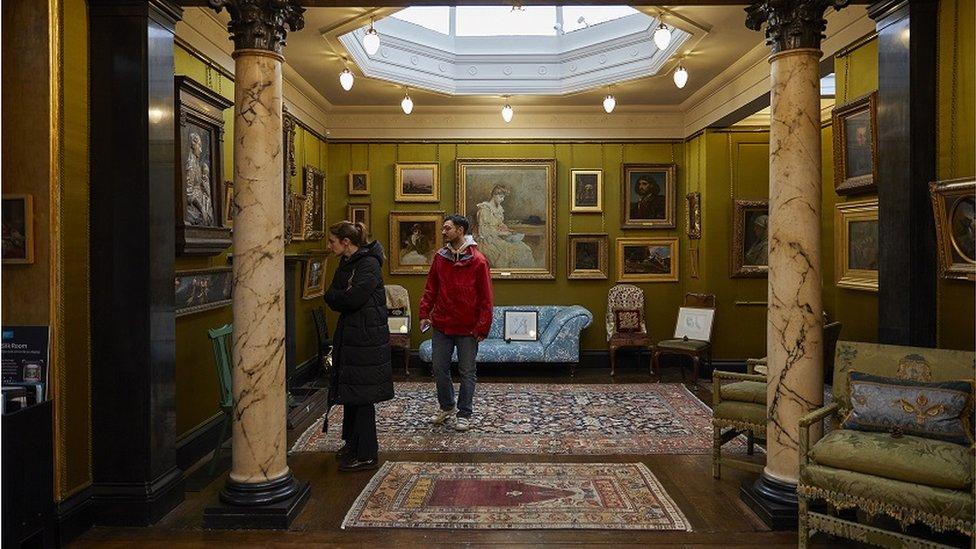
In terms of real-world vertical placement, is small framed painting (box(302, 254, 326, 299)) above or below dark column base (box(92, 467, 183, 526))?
above

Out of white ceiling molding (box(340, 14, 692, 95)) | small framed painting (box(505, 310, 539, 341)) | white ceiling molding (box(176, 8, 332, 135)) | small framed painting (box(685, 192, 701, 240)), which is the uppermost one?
white ceiling molding (box(340, 14, 692, 95))

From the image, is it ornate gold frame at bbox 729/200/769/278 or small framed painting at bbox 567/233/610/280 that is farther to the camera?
small framed painting at bbox 567/233/610/280

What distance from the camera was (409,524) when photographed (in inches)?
165

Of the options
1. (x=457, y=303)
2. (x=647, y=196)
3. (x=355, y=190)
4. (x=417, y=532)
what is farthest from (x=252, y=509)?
(x=647, y=196)

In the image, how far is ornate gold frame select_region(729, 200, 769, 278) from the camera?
9.32 metres

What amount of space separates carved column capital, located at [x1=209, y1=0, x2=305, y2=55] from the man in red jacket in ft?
8.11

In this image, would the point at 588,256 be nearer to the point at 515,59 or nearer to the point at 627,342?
the point at 627,342

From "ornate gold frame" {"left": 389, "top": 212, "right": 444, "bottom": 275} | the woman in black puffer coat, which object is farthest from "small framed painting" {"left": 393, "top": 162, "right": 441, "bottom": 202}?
the woman in black puffer coat

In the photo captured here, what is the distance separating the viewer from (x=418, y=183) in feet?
33.8

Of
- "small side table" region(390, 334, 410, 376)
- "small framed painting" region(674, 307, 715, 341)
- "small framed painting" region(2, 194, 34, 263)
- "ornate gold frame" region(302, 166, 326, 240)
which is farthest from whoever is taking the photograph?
"small side table" region(390, 334, 410, 376)

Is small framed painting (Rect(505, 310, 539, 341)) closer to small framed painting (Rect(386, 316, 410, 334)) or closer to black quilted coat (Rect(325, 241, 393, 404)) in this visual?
small framed painting (Rect(386, 316, 410, 334))

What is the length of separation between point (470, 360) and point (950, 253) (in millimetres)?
4053

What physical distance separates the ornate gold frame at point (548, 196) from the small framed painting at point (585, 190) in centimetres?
34

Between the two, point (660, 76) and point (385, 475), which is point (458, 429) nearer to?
point (385, 475)
